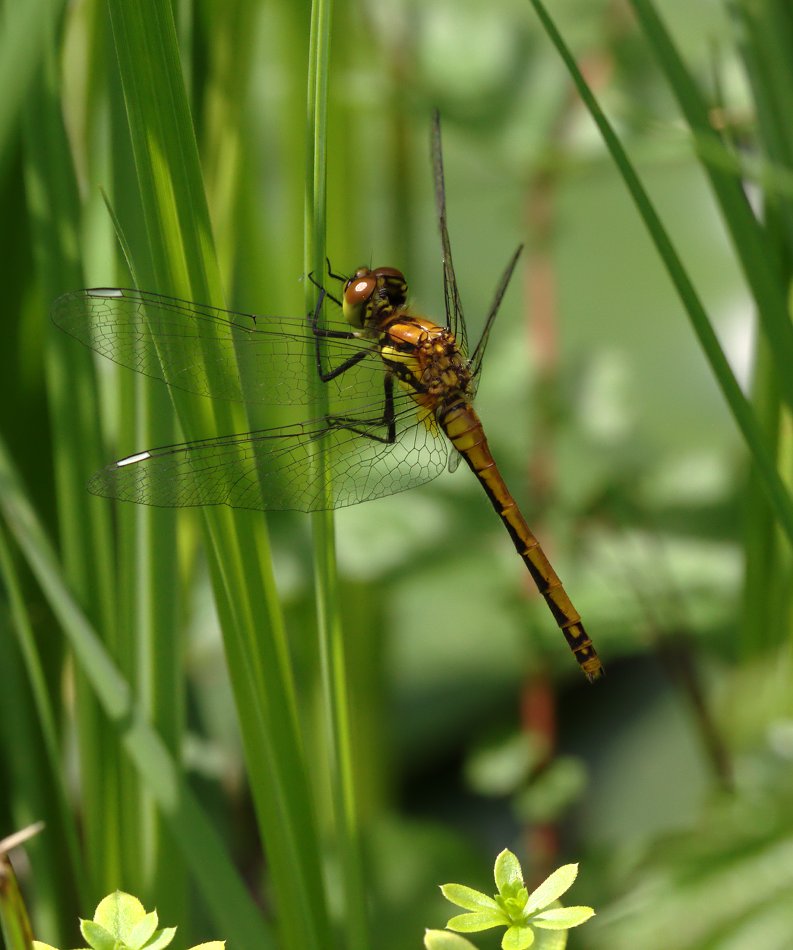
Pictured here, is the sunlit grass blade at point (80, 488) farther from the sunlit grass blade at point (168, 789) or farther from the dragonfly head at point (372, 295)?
the dragonfly head at point (372, 295)

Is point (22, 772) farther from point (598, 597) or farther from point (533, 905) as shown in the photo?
point (598, 597)

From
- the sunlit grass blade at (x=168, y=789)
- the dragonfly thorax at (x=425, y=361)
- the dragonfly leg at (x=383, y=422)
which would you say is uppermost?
the dragonfly thorax at (x=425, y=361)

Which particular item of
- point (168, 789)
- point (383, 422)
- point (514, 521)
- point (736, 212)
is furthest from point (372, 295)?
point (168, 789)

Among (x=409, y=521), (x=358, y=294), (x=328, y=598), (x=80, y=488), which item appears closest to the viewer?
(x=328, y=598)

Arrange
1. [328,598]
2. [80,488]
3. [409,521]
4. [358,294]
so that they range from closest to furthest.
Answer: [328,598] < [80,488] < [358,294] < [409,521]

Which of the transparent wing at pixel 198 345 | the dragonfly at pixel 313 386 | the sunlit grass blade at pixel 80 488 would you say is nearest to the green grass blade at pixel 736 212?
the dragonfly at pixel 313 386

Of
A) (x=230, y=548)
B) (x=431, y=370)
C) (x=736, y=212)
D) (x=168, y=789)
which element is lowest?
(x=168, y=789)

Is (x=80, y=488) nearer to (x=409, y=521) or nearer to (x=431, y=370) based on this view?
(x=431, y=370)

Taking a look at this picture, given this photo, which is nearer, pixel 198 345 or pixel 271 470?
pixel 198 345

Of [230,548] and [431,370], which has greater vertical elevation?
[431,370]
